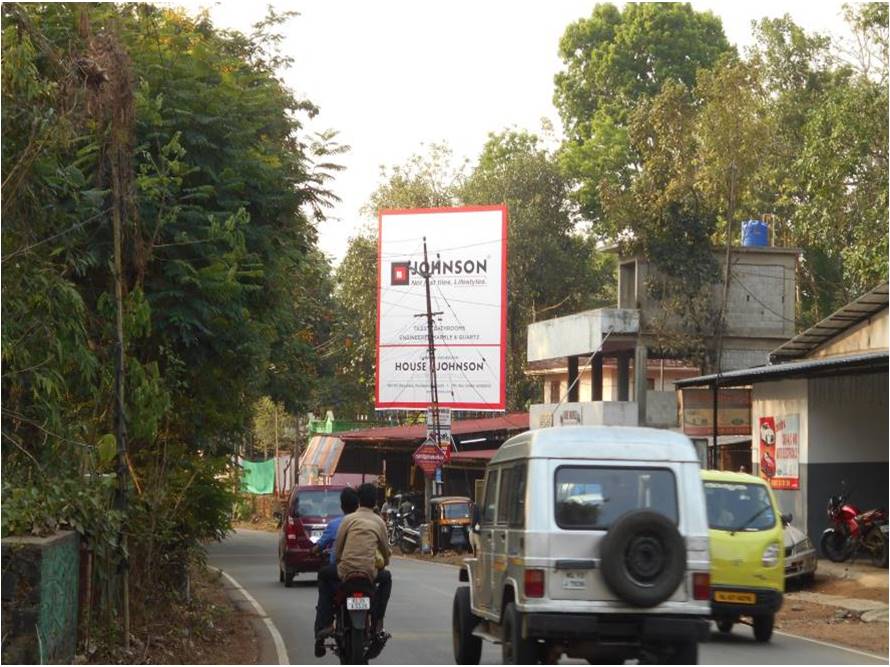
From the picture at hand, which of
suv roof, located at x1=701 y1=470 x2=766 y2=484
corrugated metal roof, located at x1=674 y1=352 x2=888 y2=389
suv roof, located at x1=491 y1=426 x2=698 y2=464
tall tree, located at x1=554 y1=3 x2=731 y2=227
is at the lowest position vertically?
suv roof, located at x1=701 y1=470 x2=766 y2=484

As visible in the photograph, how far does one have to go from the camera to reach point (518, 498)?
12.8 meters

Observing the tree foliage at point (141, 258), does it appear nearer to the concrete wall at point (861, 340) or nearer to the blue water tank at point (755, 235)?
the concrete wall at point (861, 340)

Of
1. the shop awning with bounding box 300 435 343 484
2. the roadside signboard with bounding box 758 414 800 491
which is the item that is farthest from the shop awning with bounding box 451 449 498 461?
the roadside signboard with bounding box 758 414 800 491

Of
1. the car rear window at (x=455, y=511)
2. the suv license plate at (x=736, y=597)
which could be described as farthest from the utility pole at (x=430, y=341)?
the suv license plate at (x=736, y=597)

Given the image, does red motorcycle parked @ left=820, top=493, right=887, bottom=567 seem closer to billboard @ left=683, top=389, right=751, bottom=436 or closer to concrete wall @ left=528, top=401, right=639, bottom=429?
billboard @ left=683, top=389, right=751, bottom=436

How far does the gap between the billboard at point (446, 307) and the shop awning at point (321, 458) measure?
987 centimetres

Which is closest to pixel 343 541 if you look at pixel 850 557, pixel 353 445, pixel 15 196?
pixel 15 196

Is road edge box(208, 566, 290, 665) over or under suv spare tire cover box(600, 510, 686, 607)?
under

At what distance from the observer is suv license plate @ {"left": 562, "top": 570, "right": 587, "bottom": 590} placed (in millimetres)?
11867

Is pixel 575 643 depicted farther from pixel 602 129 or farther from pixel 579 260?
pixel 602 129

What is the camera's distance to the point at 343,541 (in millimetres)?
12938

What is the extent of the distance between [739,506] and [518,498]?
6644 millimetres

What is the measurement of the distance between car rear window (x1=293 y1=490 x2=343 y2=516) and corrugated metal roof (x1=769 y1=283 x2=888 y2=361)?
410 inches

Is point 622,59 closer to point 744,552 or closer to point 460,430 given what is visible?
point 460,430
